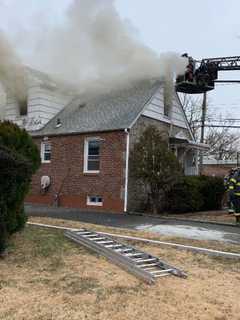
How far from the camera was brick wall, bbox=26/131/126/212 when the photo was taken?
537 inches

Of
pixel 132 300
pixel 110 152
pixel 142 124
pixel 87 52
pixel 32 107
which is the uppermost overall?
pixel 87 52

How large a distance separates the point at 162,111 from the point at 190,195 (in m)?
3.84

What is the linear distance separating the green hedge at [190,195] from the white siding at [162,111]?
2835 mm

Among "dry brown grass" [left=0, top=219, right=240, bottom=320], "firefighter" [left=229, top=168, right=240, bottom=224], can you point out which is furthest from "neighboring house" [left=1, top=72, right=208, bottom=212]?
"dry brown grass" [left=0, top=219, right=240, bottom=320]

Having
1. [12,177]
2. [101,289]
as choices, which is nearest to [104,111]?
[12,177]

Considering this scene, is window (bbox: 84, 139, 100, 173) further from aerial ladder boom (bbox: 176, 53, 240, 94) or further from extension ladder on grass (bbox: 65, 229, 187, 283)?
extension ladder on grass (bbox: 65, 229, 187, 283)

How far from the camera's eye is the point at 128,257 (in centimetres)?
572

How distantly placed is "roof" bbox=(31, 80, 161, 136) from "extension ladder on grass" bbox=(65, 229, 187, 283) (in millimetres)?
7034

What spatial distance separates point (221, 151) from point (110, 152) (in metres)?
26.2

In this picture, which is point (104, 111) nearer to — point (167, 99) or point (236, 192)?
point (167, 99)

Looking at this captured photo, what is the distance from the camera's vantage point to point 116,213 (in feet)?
43.3

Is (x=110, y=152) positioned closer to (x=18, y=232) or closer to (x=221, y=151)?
(x=18, y=232)

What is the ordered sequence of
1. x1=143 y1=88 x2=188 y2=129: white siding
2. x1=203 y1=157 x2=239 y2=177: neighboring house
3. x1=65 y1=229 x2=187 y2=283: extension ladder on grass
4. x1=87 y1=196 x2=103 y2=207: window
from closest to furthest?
x1=65 y1=229 x2=187 y2=283: extension ladder on grass < x1=87 y1=196 x2=103 y2=207: window < x1=143 y1=88 x2=188 y2=129: white siding < x1=203 y1=157 x2=239 y2=177: neighboring house

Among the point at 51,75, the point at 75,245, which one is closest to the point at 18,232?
the point at 75,245
